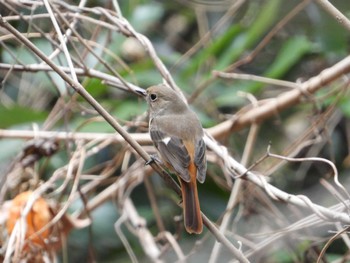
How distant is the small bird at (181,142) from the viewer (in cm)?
260

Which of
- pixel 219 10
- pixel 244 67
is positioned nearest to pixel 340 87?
pixel 244 67

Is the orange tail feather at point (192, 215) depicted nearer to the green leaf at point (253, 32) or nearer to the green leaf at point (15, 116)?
the green leaf at point (15, 116)

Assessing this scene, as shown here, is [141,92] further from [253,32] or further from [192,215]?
[253,32]

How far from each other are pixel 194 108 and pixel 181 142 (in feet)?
3.12

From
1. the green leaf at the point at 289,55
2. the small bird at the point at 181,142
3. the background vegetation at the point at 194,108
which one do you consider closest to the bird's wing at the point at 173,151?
the small bird at the point at 181,142

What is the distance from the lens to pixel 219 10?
14.9 feet

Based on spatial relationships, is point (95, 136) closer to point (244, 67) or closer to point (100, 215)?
point (100, 215)

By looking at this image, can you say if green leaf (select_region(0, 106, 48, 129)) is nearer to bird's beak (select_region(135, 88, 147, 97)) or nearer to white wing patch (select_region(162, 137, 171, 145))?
bird's beak (select_region(135, 88, 147, 97))

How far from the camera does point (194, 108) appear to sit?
12.8 feet

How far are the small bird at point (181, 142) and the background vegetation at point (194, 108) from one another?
78 mm

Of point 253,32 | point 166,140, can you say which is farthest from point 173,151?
point 253,32

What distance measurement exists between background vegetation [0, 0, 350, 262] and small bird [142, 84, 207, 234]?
0.26ft

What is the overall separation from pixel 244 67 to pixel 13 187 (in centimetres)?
163

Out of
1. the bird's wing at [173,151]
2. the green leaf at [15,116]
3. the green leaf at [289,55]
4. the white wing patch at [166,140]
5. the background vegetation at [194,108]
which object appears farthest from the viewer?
the green leaf at [289,55]
